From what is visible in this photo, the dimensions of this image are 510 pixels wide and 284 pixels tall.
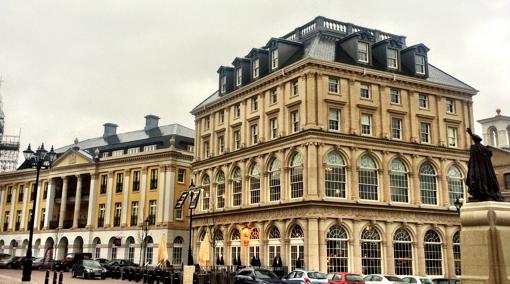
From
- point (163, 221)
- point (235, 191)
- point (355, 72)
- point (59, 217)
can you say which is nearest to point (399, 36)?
point (355, 72)

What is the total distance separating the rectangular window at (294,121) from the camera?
43.3 m

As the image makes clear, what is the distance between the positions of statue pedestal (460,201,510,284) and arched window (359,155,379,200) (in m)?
25.2

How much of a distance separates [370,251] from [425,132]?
12092mm

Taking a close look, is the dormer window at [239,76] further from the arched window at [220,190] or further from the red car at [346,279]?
the red car at [346,279]

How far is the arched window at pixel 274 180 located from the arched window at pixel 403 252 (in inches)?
392

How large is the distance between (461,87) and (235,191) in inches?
884

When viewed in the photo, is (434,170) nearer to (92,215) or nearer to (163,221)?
(163,221)

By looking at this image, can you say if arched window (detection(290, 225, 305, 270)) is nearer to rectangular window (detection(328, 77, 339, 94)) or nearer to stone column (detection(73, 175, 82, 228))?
rectangular window (detection(328, 77, 339, 94))

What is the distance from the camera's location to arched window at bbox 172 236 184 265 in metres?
63.7

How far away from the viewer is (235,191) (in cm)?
4959

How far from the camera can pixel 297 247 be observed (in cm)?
4097

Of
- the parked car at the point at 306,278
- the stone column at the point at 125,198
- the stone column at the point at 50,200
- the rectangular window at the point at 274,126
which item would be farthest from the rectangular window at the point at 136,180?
the parked car at the point at 306,278

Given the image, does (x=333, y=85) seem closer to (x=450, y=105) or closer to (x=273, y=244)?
(x=450, y=105)

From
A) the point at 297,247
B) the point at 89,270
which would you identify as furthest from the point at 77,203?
the point at 297,247
